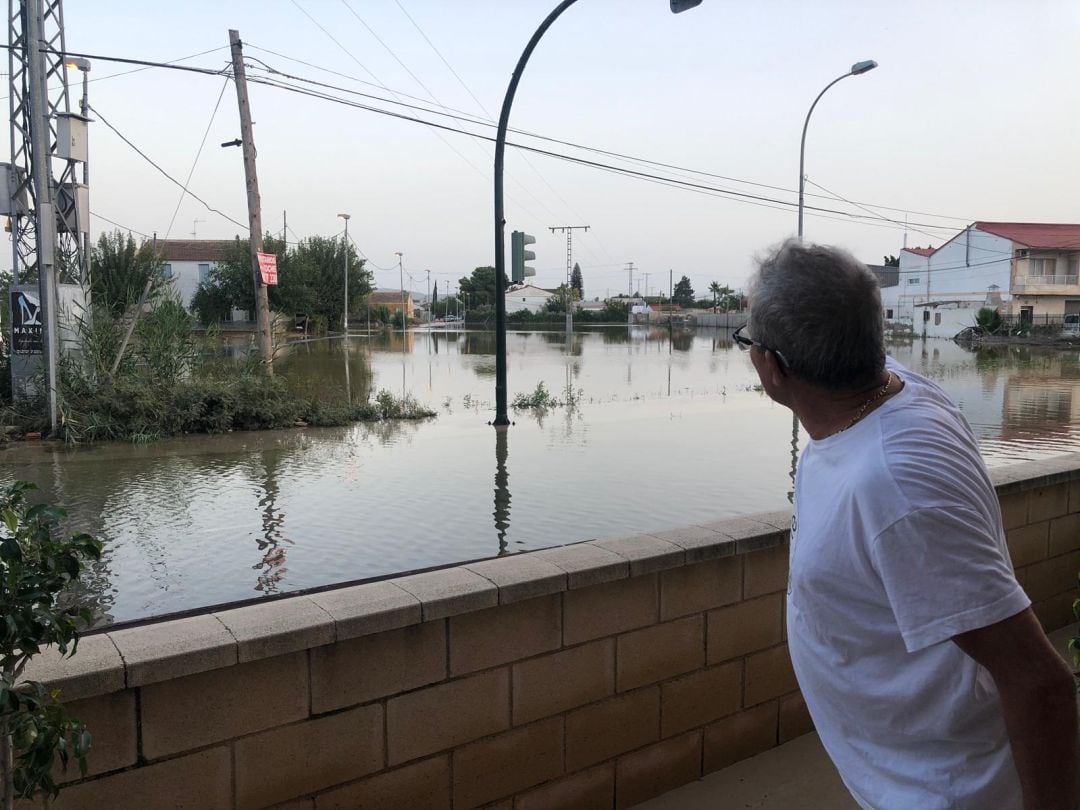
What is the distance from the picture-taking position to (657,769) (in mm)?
3154

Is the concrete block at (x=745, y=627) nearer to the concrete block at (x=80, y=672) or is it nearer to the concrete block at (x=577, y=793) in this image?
the concrete block at (x=577, y=793)

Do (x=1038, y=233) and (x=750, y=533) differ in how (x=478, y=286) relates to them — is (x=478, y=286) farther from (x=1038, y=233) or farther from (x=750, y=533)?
(x=750, y=533)

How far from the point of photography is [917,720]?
1.53 metres

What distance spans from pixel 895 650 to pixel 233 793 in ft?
5.67

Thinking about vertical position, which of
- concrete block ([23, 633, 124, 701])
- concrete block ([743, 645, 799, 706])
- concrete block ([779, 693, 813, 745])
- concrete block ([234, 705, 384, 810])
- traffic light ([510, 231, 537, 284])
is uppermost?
traffic light ([510, 231, 537, 284])

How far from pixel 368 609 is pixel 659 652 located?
1.18 metres

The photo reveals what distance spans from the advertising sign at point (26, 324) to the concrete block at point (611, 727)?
13.0 metres

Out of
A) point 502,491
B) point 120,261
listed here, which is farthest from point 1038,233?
point 502,491

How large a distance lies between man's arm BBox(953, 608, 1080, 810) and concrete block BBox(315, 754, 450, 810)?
5.61 ft

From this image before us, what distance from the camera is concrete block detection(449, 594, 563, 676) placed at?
2.63m

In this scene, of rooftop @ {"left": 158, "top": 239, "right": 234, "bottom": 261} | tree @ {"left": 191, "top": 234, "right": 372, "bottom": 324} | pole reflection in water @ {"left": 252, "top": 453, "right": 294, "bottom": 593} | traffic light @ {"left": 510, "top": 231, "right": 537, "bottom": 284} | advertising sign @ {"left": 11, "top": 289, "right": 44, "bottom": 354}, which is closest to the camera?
pole reflection in water @ {"left": 252, "top": 453, "right": 294, "bottom": 593}

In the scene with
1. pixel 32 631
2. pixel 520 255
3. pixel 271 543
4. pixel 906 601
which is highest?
pixel 520 255

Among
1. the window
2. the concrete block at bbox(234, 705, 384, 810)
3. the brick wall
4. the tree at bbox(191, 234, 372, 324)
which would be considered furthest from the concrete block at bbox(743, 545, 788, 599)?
the window

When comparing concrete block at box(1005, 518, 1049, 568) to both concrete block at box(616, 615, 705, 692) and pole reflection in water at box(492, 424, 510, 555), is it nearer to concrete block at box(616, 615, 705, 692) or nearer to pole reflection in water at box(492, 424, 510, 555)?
concrete block at box(616, 615, 705, 692)
